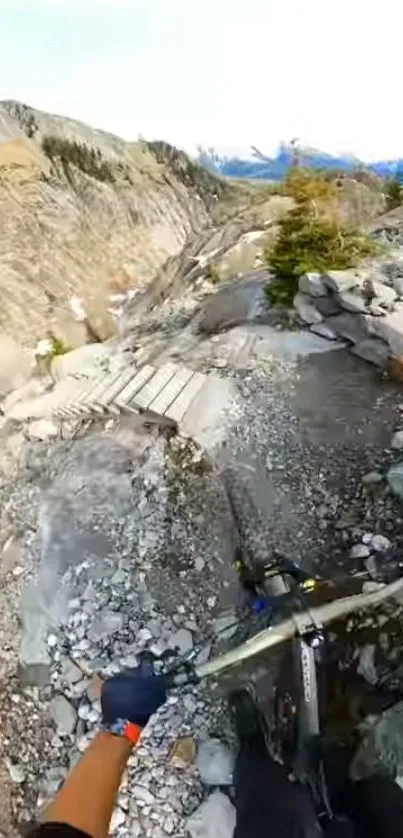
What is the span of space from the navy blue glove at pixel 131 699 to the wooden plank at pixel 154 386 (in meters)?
0.77

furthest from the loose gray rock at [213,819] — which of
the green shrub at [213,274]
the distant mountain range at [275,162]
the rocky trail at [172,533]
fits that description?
the distant mountain range at [275,162]

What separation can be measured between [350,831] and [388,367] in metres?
1.25

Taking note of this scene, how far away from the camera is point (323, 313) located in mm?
2246

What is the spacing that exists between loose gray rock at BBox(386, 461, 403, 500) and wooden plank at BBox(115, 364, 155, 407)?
0.74 metres

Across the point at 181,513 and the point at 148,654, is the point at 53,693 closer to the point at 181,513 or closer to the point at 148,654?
the point at 148,654

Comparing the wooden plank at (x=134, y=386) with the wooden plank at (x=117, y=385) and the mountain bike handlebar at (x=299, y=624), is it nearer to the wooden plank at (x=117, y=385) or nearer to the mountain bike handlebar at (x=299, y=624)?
the wooden plank at (x=117, y=385)

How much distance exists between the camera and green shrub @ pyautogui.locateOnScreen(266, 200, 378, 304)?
233 cm

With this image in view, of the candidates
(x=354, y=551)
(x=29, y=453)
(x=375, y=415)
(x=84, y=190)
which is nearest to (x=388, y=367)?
(x=375, y=415)

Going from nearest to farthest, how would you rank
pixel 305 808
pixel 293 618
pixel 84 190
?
pixel 305 808
pixel 293 618
pixel 84 190

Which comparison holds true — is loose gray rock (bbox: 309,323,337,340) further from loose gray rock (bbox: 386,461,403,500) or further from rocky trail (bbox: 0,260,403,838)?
loose gray rock (bbox: 386,461,403,500)

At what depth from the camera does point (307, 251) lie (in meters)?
2.34

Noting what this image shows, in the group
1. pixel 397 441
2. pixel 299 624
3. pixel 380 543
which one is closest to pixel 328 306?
pixel 397 441

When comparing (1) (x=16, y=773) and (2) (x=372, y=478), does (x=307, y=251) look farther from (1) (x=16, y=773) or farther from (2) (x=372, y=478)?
(1) (x=16, y=773)

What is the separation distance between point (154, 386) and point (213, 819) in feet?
3.76
